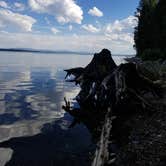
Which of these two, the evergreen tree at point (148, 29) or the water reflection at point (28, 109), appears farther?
the evergreen tree at point (148, 29)

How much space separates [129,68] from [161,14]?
39.9 m

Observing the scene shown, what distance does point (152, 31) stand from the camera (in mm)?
54625

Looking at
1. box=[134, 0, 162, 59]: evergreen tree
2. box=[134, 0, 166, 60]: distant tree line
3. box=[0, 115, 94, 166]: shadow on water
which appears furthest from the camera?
box=[134, 0, 162, 59]: evergreen tree

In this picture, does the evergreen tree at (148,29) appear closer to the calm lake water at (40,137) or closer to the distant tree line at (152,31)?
the distant tree line at (152,31)

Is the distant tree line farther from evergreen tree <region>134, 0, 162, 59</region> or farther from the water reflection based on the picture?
the water reflection

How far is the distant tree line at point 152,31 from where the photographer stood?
47.7 metres

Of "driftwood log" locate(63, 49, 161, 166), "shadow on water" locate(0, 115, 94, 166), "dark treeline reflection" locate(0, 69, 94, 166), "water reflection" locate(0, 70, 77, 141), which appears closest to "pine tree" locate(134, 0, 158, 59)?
"water reflection" locate(0, 70, 77, 141)

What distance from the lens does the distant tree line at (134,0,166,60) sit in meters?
47.7

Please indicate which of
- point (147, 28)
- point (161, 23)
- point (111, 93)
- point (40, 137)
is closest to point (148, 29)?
point (147, 28)

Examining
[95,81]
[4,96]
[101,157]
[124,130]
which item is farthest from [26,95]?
[101,157]

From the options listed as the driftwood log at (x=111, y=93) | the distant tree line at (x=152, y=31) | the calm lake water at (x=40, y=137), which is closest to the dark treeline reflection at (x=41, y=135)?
the calm lake water at (x=40, y=137)

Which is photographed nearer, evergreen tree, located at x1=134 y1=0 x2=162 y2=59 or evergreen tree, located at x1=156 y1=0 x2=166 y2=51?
evergreen tree, located at x1=156 y1=0 x2=166 y2=51

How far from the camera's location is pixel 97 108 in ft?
49.5

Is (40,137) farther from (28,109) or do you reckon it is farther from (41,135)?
(28,109)
